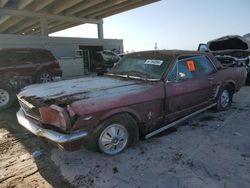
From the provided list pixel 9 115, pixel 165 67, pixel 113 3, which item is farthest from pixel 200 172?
pixel 113 3

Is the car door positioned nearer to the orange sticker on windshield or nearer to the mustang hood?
the orange sticker on windshield

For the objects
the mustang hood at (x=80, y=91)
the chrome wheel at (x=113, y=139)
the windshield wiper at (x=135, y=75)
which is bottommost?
the chrome wheel at (x=113, y=139)

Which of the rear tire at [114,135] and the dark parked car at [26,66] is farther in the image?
the dark parked car at [26,66]

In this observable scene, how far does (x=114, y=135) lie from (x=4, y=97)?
451 centimetres

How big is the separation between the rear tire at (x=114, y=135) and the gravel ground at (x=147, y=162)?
0.14 meters

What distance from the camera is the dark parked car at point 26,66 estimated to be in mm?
8344

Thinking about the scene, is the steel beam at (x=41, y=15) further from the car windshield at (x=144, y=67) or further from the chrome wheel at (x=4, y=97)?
the car windshield at (x=144, y=67)

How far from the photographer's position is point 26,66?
9.05 meters

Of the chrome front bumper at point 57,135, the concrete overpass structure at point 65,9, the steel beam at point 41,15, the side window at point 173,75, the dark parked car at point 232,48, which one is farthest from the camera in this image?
the steel beam at point 41,15

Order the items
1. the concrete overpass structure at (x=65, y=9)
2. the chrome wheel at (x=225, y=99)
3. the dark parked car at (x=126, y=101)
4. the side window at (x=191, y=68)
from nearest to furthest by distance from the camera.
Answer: the dark parked car at (x=126, y=101) < the side window at (x=191, y=68) < the chrome wheel at (x=225, y=99) < the concrete overpass structure at (x=65, y=9)

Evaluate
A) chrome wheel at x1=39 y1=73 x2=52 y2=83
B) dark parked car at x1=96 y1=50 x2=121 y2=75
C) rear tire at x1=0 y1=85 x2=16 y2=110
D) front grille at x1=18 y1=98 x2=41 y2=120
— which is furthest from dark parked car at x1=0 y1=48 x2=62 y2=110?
dark parked car at x1=96 y1=50 x2=121 y2=75

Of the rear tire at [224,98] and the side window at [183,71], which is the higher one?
the side window at [183,71]

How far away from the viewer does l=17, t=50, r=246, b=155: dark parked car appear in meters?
3.26

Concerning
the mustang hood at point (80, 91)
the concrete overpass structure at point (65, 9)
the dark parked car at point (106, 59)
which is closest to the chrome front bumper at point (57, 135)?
the mustang hood at point (80, 91)
